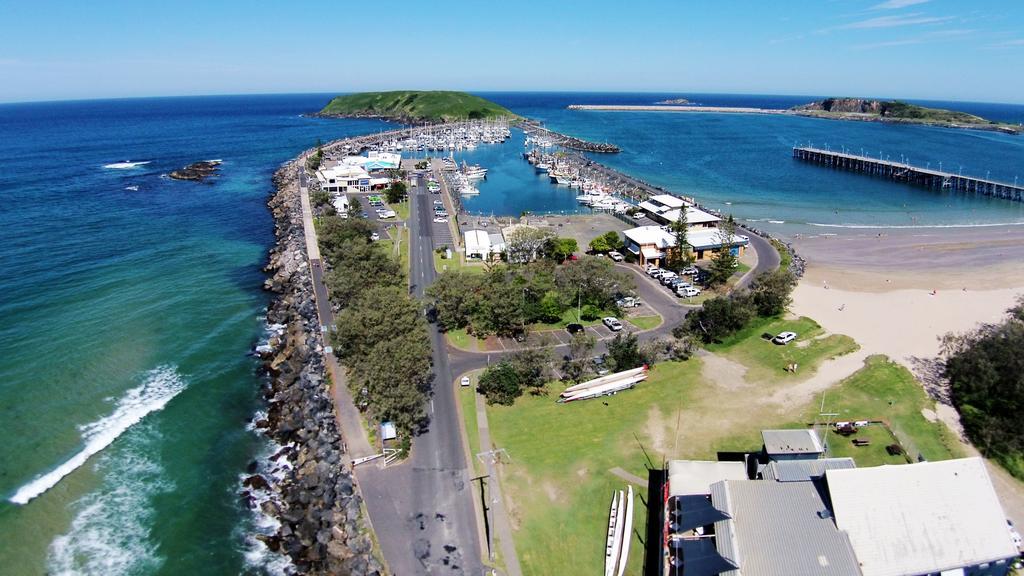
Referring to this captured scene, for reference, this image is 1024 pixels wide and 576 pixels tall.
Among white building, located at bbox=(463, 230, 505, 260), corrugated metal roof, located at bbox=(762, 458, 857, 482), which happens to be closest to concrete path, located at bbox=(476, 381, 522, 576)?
corrugated metal roof, located at bbox=(762, 458, 857, 482)

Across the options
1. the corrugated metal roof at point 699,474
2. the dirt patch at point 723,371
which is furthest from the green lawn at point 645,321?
the corrugated metal roof at point 699,474

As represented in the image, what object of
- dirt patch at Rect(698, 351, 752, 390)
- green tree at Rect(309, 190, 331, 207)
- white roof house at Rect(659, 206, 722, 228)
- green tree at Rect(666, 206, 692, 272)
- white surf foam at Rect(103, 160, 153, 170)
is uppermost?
white surf foam at Rect(103, 160, 153, 170)

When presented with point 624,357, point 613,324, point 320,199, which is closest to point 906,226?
point 613,324

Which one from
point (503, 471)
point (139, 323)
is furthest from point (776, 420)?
point (139, 323)

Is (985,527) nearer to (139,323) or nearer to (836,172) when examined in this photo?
(139,323)

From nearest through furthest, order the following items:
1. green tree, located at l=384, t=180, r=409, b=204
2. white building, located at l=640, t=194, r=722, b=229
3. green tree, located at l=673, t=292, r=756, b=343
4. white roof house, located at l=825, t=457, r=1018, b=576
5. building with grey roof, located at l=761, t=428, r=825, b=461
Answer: white roof house, located at l=825, t=457, r=1018, b=576 → building with grey roof, located at l=761, t=428, r=825, b=461 → green tree, located at l=673, t=292, r=756, b=343 → white building, located at l=640, t=194, r=722, b=229 → green tree, located at l=384, t=180, r=409, b=204

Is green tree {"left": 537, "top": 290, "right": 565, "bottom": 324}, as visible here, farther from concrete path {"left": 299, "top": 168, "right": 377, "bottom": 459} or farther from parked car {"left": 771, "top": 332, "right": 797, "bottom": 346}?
parked car {"left": 771, "top": 332, "right": 797, "bottom": 346}

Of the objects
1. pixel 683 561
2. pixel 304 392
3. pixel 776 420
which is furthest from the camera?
pixel 304 392

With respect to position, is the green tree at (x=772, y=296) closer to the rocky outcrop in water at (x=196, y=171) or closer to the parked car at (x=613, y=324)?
the parked car at (x=613, y=324)
